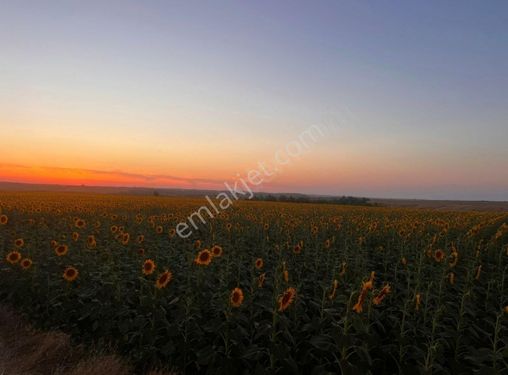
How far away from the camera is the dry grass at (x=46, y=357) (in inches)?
184

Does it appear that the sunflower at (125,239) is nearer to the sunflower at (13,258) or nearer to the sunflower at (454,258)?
the sunflower at (13,258)

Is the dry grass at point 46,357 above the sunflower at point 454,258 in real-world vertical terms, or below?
below

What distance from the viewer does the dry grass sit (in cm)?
467

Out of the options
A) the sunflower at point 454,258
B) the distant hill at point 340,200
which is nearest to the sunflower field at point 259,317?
the sunflower at point 454,258

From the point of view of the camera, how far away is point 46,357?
16.7 feet

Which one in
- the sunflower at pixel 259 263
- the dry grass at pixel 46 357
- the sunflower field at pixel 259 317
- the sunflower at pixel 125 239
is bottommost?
the dry grass at pixel 46 357

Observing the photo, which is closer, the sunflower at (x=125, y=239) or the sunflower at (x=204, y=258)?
the sunflower at (x=204, y=258)

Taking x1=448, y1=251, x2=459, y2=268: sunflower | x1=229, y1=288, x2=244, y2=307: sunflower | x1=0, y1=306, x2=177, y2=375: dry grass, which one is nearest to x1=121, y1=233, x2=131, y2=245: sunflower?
x1=0, y1=306, x2=177, y2=375: dry grass

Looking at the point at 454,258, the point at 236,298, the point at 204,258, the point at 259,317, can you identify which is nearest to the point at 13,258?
the point at 204,258

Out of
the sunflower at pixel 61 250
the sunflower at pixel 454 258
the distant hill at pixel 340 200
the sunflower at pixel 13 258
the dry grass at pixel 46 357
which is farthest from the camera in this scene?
the distant hill at pixel 340 200

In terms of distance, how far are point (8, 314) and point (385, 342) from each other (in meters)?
5.31

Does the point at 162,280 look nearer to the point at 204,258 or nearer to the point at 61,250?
the point at 204,258

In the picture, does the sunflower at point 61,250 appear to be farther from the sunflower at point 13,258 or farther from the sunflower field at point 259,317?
the sunflower at point 13,258

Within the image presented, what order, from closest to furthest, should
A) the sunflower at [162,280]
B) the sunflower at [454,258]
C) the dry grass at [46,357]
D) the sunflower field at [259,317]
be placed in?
the sunflower field at [259,317], the dry grass at [46,357], the sunflower at [162,280], the sunflower at [454,258]
